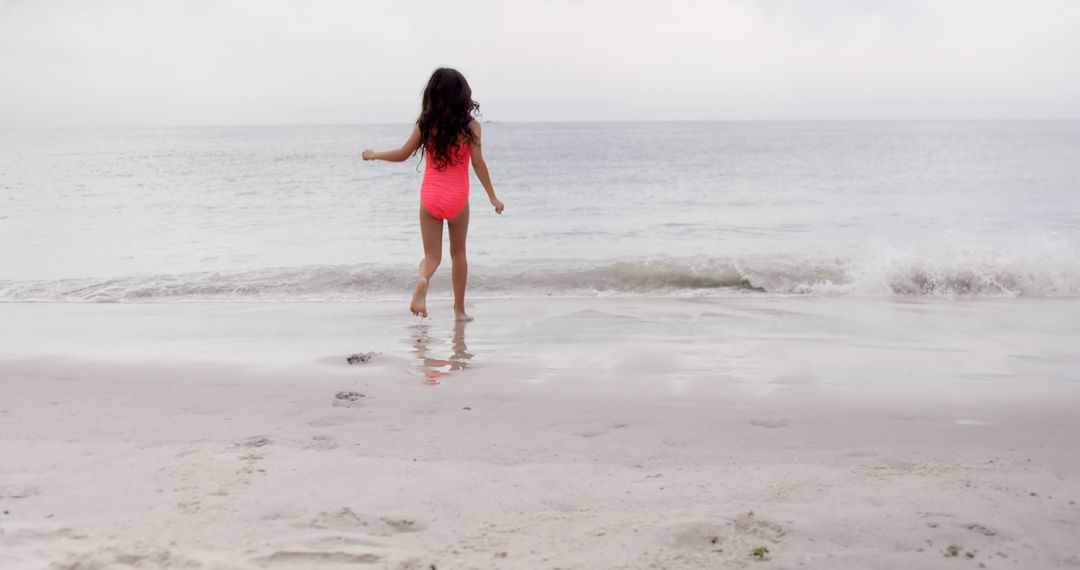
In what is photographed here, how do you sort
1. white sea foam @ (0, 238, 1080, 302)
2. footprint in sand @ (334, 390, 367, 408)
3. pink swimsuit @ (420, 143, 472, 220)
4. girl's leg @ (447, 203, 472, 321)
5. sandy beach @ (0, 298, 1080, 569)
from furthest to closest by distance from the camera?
white sea foam @ (0, 238, 1080, 302) → girl's leg @ (447, 203, 472, 321) → pink swimsuit @ (420, 143, 472, 220) → footprint in sand @ (334, 390, 367, 408) → sandy beach @ (0, 298, 1080, 569)

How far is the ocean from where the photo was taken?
9.05 m

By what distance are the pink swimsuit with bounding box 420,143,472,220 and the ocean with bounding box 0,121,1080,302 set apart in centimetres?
18

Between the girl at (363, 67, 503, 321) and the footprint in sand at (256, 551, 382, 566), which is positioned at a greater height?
the girl at (363, 67, 503, 321)

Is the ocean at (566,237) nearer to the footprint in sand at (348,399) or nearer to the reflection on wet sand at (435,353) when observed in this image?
the reflection on wet sand at (435,353)

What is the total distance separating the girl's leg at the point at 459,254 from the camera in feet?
21.7

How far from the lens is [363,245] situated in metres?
12.9

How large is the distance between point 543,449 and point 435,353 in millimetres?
2222

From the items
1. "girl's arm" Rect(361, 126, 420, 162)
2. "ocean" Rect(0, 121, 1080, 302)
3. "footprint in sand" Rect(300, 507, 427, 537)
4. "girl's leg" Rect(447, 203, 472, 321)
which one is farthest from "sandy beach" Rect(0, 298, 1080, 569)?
"ocean" Rect(0, 121, 1080, 302)

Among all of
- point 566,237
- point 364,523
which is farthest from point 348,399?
point 566,237

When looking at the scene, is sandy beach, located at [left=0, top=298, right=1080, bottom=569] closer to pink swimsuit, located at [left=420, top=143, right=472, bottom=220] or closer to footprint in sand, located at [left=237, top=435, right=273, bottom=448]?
footprint in sand, located at [left=237, top=435, right=273, bottom=448]

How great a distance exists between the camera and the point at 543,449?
3445 millimetres

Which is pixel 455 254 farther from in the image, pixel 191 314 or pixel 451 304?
pixel 191 314

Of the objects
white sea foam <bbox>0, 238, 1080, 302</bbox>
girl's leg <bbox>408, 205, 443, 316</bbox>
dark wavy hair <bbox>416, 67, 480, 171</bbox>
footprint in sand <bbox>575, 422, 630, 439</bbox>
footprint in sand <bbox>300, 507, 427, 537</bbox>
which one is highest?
dark wavy hair <bbox>416, 67, 480, 171</bbox>

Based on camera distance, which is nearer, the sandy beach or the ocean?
the sandy beach
